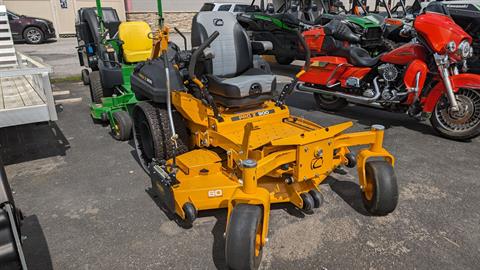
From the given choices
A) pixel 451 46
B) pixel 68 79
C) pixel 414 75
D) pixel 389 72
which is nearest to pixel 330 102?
pixel 389 72

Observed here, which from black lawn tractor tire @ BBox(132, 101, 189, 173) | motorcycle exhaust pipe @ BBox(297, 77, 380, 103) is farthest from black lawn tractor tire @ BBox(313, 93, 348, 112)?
black lawn tractor tire @ BBox(132, 101, 189, 173)

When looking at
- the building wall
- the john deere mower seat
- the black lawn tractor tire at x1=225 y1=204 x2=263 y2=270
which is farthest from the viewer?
the building wall

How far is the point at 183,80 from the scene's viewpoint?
3.88 metres

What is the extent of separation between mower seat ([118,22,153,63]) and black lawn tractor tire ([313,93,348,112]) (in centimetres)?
292

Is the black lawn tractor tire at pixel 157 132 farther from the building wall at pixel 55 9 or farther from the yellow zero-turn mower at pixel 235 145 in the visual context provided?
the building wall at pixel 55 9

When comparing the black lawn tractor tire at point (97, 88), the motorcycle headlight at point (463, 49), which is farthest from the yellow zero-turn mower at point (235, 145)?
the motorcycle headlight at point (463, 49)

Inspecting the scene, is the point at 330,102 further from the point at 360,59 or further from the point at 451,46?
the point at 451,46

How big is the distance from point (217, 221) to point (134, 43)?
3.79 meters

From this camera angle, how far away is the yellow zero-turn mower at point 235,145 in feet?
7.96

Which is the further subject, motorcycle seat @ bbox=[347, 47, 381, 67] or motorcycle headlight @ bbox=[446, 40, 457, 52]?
motorcycle seat @ bbox=[347, 47, 381, 67]

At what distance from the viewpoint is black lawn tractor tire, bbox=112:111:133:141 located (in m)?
4.79

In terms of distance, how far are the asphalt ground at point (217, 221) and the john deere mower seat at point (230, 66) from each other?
104cm

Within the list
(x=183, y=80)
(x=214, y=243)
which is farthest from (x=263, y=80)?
(x=214, y=243)

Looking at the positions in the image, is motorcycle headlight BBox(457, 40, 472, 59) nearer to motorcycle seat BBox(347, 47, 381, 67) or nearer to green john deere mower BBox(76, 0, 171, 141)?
motorcycle seat BBox(347, 47, 381, 67)
